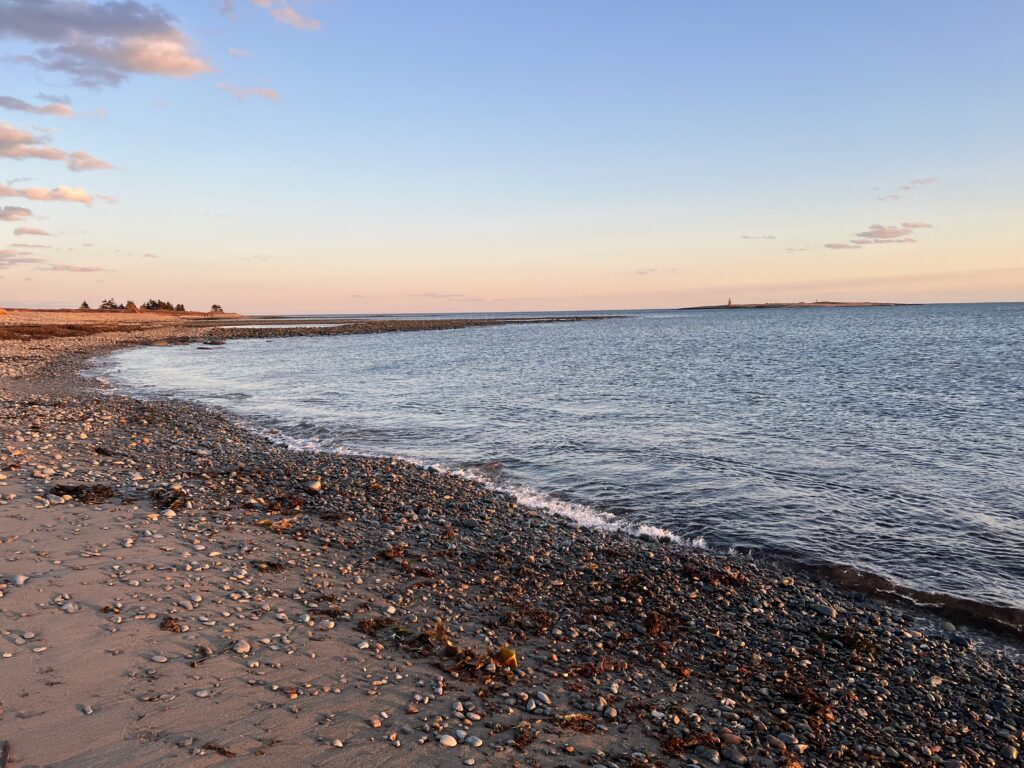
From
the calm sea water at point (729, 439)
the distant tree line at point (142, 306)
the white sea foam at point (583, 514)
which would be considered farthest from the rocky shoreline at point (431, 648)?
the distant tree line at point (142, 306)

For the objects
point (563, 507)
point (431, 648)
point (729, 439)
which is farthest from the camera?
point (729, 439)

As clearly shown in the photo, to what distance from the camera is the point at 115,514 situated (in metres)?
12.4

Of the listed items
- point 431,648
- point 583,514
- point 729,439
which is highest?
point 431,648

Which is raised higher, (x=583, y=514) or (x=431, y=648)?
(x=431, y=648)

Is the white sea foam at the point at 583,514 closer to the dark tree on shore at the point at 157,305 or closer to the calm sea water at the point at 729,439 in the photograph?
the calm sea water at the point at 729,439

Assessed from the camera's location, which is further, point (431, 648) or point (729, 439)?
point (729, 439)

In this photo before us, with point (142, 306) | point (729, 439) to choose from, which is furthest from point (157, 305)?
point (729, 439)

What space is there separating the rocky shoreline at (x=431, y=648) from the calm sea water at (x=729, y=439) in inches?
107

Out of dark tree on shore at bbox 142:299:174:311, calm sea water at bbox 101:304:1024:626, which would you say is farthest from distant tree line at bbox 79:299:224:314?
calm sea water at bbox 101:304:1024:626

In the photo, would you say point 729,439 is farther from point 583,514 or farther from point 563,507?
point 583,514

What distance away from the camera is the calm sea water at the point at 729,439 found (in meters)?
14.5

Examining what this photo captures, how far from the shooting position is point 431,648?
8.34 meters

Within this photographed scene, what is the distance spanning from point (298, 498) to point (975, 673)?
1372cm

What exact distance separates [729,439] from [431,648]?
19246 mm
